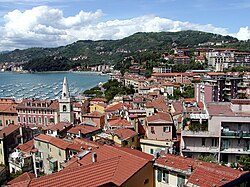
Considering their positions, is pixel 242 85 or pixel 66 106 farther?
pixel 242 85

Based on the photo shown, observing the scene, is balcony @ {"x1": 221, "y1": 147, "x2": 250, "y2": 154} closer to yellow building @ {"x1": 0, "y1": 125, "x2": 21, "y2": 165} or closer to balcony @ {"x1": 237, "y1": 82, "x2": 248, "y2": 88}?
yellow building @ {"x1": 0, "y1": 125, "x2": 21, "y2": 165}

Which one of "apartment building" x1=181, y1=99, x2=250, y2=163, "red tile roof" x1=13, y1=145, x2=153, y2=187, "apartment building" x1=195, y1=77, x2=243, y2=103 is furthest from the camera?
"apartment building" x1=195, y1=77, x2=243, y2=103

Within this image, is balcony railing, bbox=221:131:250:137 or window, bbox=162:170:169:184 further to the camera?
balcony railing, bbox=221:131:250:137

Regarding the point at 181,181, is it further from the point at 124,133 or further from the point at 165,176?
the point at 124,133

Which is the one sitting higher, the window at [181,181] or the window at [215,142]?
the window at [181,181]

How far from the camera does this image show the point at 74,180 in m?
13.0

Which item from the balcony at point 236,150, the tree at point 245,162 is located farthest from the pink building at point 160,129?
the tree at point 245,162

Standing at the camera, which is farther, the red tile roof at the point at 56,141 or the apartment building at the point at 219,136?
the red tile roof at the point at 56,141

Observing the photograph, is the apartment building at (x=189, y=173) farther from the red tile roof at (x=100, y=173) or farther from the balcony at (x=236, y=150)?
the balcony at (x=236, y=150)

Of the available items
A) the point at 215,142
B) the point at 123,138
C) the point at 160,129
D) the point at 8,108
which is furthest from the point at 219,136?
the point at 8,108

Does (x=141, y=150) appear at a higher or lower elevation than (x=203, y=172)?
lower

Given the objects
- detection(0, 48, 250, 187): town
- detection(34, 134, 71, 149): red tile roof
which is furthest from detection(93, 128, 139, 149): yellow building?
detection(34, 134, 71, 149): red tile roof

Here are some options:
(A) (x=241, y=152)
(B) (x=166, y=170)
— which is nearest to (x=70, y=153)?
(B) (x=166, y=170)

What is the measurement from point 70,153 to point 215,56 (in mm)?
126814
